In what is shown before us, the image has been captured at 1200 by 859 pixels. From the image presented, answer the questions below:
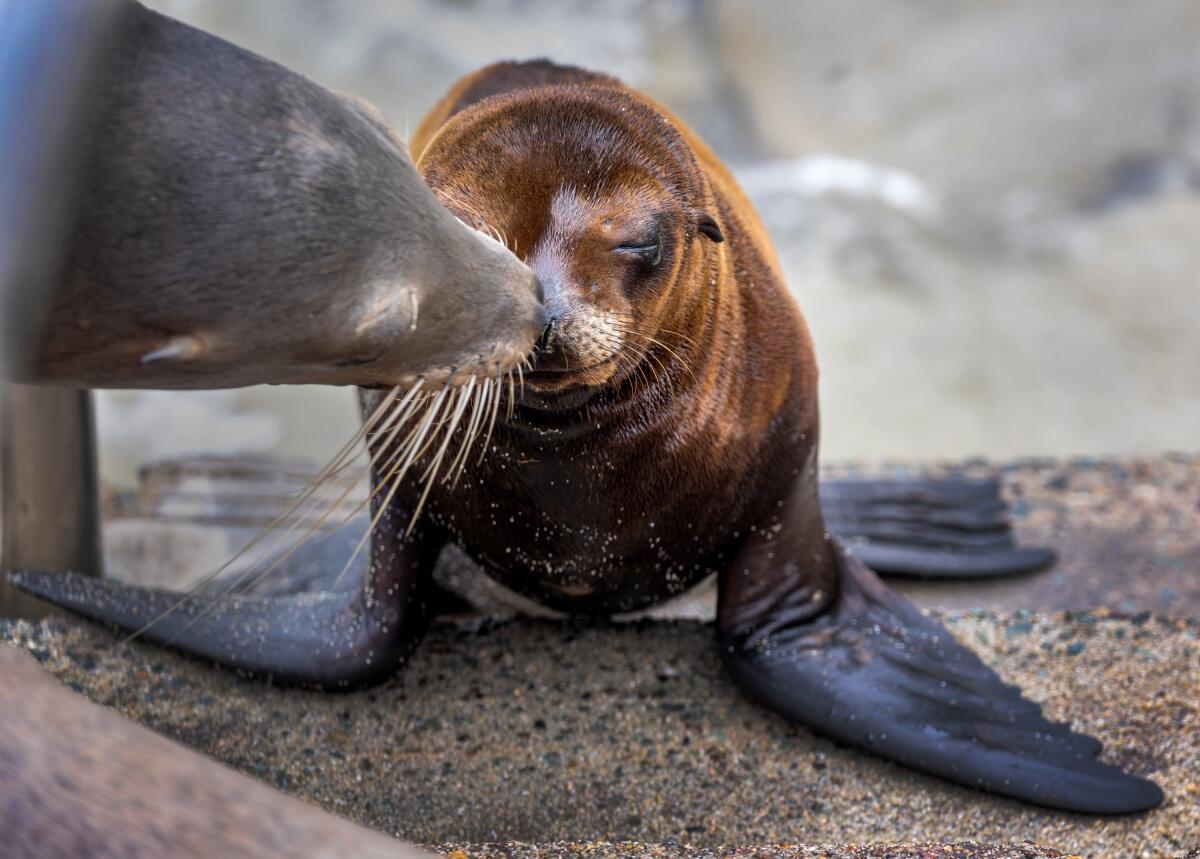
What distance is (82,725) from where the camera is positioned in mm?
1387

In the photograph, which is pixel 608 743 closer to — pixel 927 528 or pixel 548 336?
pixel 548 336

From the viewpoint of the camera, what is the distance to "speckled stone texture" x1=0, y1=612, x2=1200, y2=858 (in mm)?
2697

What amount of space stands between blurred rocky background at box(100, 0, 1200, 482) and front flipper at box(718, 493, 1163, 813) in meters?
4.17

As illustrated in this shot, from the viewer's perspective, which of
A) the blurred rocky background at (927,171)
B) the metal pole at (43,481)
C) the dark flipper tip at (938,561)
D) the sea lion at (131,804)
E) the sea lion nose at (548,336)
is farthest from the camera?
the blurred rocky background at (927,171)

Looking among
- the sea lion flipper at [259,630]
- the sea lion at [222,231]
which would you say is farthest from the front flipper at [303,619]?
the sea lion at [222,231]

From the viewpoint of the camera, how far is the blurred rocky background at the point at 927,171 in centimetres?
779

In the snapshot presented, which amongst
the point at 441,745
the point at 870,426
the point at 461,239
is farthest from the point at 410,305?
the point at 870,426

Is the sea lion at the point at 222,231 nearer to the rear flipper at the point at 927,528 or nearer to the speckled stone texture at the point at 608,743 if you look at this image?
the speckled stone texture at the point at 608,743

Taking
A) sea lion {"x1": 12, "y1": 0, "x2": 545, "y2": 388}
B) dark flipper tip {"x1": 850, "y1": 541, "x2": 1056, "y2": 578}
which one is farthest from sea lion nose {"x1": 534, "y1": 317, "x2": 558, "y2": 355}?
dark flipper tip {"x1": 850, "y1": 541, "x2": 1056, "y2": 578}

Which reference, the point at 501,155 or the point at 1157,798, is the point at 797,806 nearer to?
the point at 1157,798

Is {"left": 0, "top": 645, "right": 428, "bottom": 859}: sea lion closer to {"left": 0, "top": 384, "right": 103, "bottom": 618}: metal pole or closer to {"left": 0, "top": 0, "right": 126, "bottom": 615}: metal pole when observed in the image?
{"left": 0, "top": 0, "right": 126, "bottom": 615}: metal pole

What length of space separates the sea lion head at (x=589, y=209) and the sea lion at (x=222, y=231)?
21.7 inches

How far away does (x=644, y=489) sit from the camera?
2.79m

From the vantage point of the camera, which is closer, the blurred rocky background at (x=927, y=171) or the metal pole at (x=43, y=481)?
the metal pole at (x=43, y=481)
